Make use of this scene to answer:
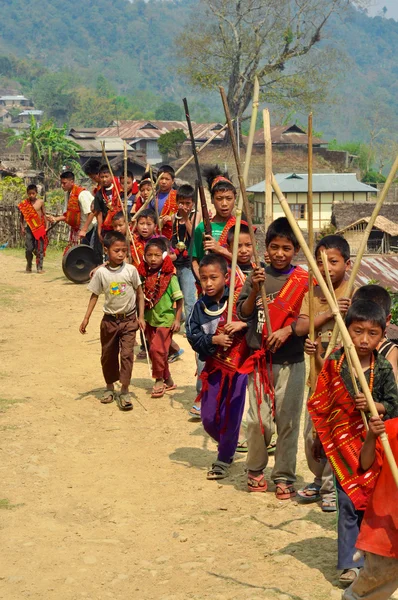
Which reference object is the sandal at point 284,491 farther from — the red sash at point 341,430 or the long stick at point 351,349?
the long stick at point 351,349

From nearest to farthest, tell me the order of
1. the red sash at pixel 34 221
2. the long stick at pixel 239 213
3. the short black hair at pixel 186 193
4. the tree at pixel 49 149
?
the long stick at pixel 239 213, the short black hair at pixel 186 193, the red sash at pixel 34 221, the tree at pixel 49 149

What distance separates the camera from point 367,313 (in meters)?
4.41

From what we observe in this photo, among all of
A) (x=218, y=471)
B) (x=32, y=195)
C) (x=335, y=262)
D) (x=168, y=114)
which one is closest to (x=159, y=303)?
(x=218, y=471)

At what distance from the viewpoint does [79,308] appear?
1302 centimetres

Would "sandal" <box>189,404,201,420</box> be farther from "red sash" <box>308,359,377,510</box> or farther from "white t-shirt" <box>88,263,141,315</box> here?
"red sash" <box>308,359,377,510</box>

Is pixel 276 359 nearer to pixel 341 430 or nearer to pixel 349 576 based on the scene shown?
pixel 341 430

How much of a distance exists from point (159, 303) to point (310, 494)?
3.08 meters

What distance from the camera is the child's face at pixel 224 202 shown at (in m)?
7.34

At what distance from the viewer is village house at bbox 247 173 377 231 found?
52656 millimetres

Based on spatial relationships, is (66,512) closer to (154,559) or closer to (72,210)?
(154,559)

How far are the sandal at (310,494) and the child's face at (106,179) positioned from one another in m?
6.65

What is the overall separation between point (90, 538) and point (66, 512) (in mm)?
468

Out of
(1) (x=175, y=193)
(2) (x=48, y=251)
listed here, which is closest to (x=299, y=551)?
(1) (x=175, y=193)

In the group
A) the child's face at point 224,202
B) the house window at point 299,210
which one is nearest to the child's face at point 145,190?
the child's face at point 224,202
